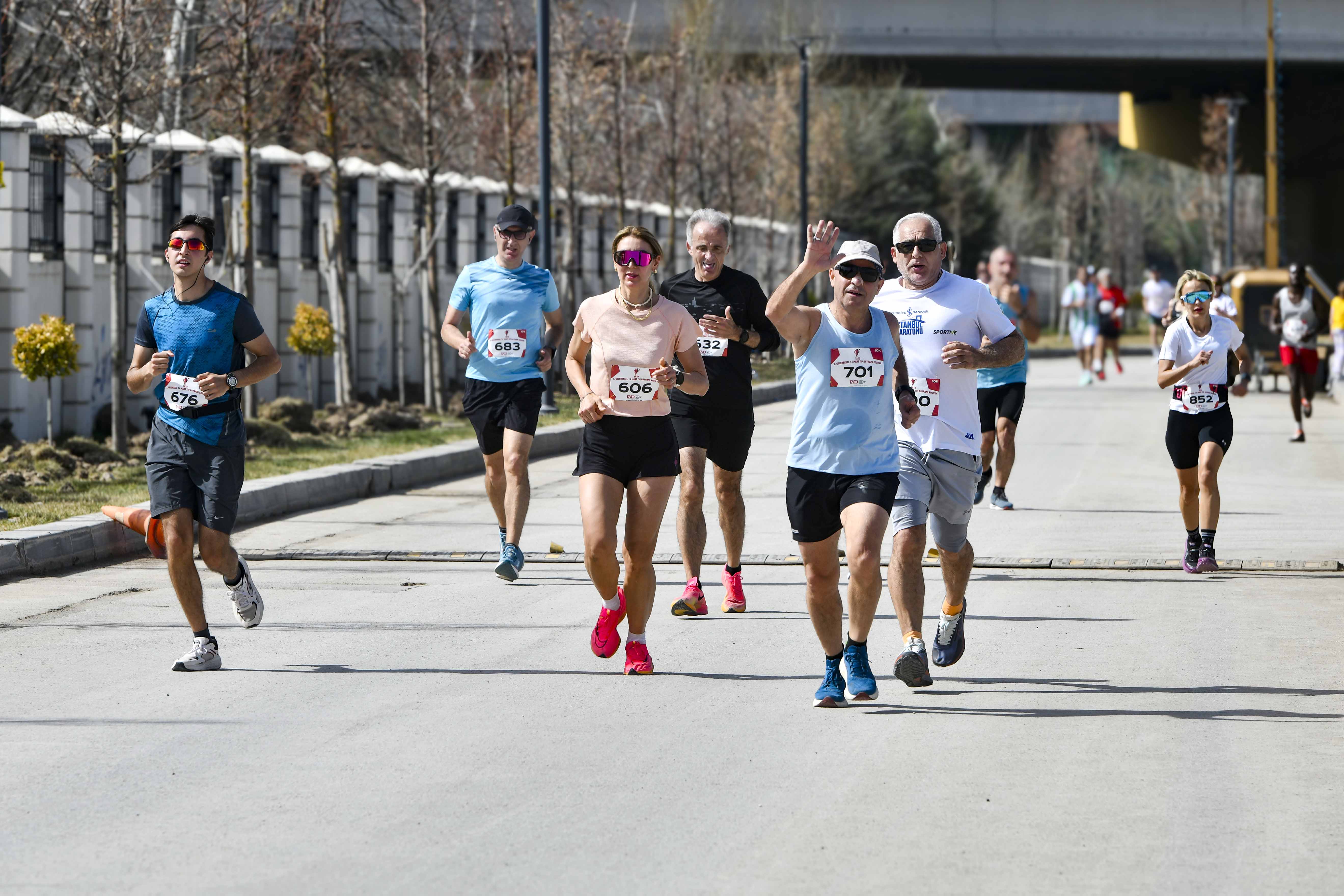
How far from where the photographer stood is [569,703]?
24.9ft

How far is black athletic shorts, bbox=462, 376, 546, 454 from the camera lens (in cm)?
1117

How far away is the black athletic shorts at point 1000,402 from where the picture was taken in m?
13.8

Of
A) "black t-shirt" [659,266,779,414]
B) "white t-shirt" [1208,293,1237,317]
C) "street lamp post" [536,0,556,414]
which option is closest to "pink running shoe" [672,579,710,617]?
"black t-shirt" [659,266,779,414]

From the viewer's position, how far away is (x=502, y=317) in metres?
11.2

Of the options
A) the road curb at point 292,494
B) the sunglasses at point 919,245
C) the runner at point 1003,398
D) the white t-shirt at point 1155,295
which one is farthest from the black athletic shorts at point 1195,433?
the white t-shirt at point 1155,295

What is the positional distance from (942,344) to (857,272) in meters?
0.74

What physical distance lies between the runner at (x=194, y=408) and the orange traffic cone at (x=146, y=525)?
14 centimetres

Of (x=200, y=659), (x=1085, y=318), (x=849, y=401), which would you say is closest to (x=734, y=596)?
(x=849, y=401)

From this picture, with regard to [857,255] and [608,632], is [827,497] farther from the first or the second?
[608,632]

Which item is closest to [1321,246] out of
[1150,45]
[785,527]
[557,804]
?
[1150,45]

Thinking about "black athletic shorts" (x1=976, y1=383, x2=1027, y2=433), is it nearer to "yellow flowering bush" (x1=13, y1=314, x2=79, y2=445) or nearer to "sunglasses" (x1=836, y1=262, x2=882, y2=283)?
"sunglasses" (x1=836, y1=262, x2=882, y2=283)

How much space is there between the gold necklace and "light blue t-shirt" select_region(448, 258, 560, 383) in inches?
119

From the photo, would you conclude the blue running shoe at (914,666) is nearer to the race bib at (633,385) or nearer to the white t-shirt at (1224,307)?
the race bib at (633,385)

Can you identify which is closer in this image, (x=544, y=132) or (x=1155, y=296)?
(x=544, y=132)
